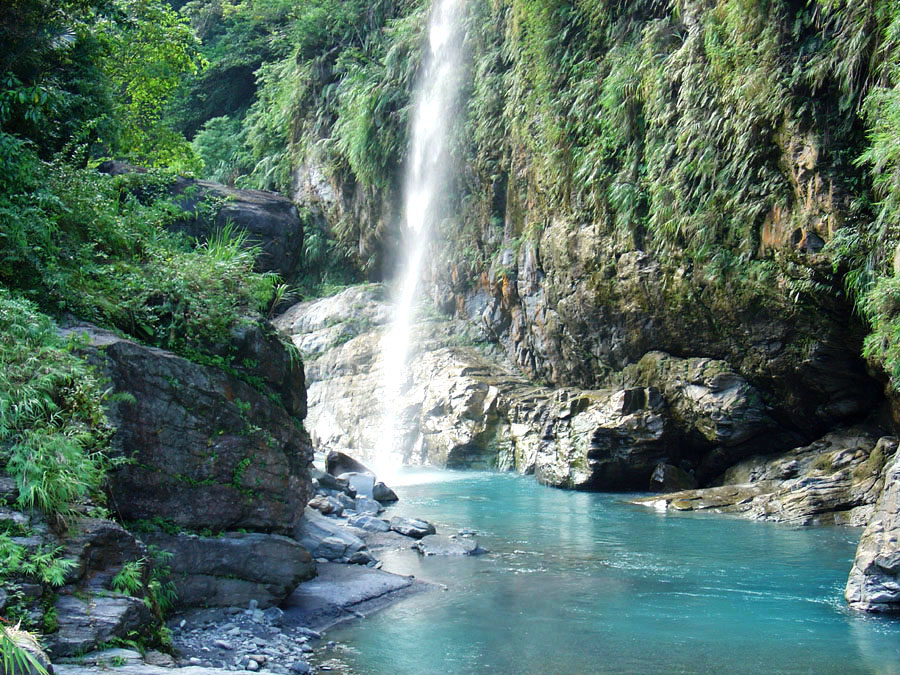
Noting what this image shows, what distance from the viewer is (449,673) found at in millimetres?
5508

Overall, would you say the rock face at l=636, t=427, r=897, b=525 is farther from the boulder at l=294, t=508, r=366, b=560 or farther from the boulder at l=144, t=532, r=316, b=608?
the boulder at l=144, t=532, r=316, b=608

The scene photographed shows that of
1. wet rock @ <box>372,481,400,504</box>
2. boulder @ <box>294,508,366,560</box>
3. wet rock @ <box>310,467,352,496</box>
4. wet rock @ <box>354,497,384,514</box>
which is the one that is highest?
wet rock @ <box>310,467,352,496</box>

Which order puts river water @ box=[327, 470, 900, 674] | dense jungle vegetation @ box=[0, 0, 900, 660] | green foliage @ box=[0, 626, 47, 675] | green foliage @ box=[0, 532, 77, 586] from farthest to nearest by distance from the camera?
1. dense jungle vegetation @ box=[0, 0, 900, 660]
2. river water @ box=[327, 470, 900, 674]
3. green foliage @ box=[0, 532, 77, 586]
4. green foliage @ box=[0, 626, 47, 675]

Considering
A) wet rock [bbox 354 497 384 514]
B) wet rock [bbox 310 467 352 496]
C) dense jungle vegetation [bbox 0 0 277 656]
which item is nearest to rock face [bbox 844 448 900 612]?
dense jungle vegetation [bbox 0 0 277 656]

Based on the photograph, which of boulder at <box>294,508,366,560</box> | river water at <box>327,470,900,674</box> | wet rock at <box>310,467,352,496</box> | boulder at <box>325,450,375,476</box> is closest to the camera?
river water at <box>327,470,900,674</box>

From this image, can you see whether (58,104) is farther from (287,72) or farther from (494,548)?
(287,72)

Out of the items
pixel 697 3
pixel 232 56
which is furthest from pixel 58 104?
pixel 232 56

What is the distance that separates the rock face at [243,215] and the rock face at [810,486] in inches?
302

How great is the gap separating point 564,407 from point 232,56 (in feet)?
69.9

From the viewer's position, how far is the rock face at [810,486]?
10297 millimetres

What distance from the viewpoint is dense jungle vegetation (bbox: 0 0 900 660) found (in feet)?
21.4

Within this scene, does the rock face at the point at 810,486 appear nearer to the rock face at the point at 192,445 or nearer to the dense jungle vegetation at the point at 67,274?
the rock face at the point at 192,445

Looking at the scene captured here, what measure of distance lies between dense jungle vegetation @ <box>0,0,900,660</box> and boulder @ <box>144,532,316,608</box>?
123 centimetres

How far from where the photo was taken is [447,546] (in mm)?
9156
